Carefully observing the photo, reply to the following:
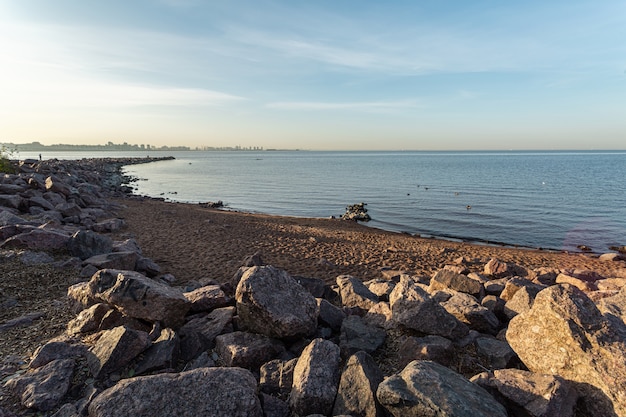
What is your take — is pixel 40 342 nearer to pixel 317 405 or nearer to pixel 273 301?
pixel 273 301

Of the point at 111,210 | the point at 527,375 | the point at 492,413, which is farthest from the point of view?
the point at 111,210

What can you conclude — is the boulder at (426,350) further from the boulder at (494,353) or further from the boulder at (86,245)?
the boulder at (86,245)

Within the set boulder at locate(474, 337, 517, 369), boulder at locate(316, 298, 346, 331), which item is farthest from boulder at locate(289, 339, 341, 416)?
boulder at locate(474, 337, 517, 369)

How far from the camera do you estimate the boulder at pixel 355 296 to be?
737 centimetres

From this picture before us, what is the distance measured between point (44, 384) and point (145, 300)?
5.20 ft

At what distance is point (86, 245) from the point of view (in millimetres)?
9992

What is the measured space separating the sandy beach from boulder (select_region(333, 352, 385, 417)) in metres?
8.29

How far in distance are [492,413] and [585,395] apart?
124 cm

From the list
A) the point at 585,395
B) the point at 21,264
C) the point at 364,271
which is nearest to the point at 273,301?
the point at 585,395

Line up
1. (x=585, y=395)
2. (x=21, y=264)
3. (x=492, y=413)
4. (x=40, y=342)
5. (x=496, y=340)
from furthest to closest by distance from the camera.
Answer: (x=21, y=264), (x=40, y=342), (x=496, y=340), (x=585, y=395), (x=492, y=413)

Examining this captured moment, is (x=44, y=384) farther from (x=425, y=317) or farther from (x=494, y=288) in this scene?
(x=494, y=288)

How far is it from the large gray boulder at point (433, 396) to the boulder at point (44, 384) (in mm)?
3968

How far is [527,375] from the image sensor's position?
4062 mm

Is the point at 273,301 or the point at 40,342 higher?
the point at 273,301
